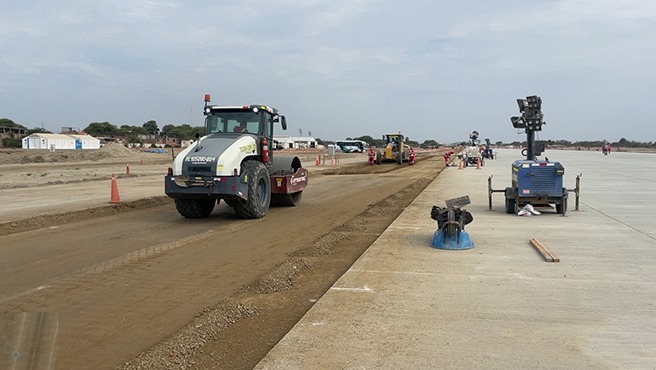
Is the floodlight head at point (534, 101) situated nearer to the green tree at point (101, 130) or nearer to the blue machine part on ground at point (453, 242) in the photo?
the blue machine part on ground at point (453, 242)

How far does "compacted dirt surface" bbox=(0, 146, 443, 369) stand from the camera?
14.5 ft

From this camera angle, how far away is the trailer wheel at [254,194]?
456 inches

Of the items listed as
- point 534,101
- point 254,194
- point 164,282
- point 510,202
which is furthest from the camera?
point 534,101

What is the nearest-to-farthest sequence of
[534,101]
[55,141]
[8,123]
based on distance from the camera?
[534,101] → [55,141] → [8,123]

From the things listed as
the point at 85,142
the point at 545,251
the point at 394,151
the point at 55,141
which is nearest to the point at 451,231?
the point at 545,251

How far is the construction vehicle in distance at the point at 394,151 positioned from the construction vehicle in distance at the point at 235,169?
2719cm

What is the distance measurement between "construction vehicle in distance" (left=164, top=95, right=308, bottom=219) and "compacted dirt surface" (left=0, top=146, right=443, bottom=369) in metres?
0.52

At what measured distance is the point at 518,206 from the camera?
38.4ft

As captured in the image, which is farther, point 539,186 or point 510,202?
point 510,202

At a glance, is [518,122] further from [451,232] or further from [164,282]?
[164,282]

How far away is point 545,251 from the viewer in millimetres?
7633

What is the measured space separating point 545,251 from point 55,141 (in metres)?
83.0

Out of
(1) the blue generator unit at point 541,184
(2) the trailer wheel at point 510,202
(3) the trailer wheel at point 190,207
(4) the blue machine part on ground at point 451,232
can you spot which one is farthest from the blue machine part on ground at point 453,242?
(3) the trailer wheel at point 190,207

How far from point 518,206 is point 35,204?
514 inches
